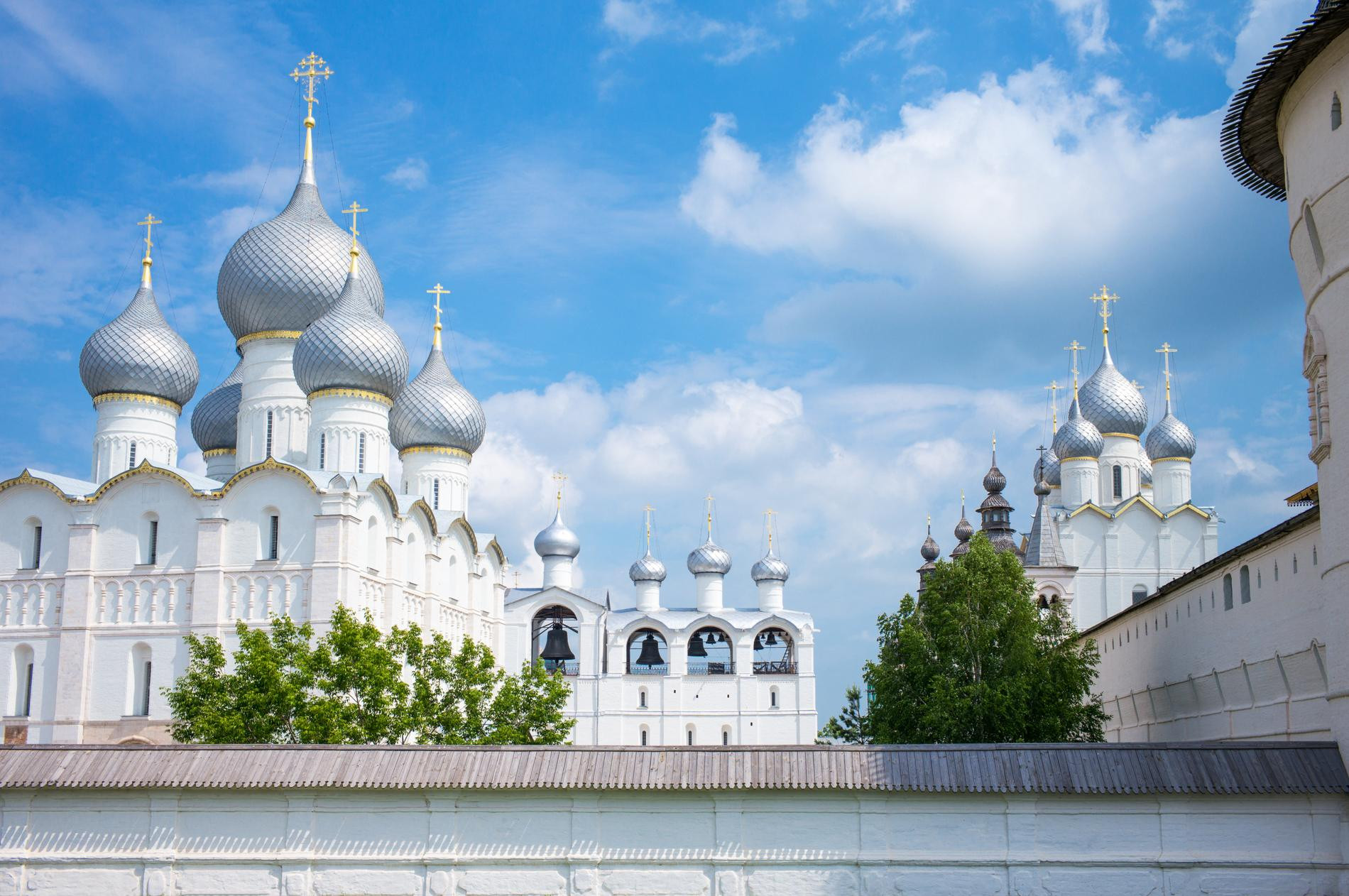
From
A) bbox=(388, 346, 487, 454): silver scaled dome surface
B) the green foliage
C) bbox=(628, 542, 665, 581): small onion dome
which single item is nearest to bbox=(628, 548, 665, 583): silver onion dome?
bbox=(628, 542, 665, 581): small onion dome

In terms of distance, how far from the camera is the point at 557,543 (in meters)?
49.6

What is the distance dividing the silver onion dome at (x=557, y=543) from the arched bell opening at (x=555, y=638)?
8.07ft

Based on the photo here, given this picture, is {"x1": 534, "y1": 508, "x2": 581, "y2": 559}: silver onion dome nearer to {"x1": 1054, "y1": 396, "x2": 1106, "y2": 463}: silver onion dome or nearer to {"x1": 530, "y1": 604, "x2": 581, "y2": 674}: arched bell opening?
{"x1": 530, "y1": 604, "x2": 581, "y2": 674}: arched bell opening

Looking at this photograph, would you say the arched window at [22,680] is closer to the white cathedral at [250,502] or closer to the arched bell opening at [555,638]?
the white cathedral at [250,502]

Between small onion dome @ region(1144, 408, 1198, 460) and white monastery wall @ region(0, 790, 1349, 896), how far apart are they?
3337 cm

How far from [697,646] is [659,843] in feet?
117

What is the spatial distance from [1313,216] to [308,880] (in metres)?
11.2

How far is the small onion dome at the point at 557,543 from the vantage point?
49562 mm

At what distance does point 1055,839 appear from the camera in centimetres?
1345

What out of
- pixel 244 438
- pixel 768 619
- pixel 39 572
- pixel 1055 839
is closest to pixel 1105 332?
pixel 768 619

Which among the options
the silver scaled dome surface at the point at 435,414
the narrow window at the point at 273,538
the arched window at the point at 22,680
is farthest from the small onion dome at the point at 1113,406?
the arched window at the point at 22,680

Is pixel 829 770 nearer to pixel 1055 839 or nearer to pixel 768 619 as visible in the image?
pixel 1055 839

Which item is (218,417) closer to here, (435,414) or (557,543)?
(435,414)

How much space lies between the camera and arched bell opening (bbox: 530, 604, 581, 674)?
47.6m
